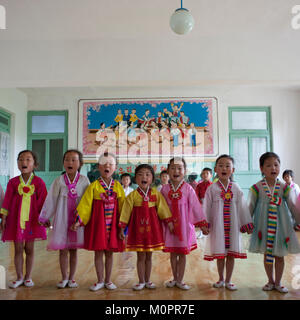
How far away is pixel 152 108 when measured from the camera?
796cm

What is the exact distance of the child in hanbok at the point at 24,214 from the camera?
2.76m

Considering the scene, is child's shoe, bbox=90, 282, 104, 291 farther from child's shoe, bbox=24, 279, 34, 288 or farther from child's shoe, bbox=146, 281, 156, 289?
child's shoe, bbox=24, 279, 34, 288

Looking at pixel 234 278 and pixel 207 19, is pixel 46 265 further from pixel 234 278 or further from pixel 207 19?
pixel 207 19

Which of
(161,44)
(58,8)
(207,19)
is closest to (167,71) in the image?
(161,44)

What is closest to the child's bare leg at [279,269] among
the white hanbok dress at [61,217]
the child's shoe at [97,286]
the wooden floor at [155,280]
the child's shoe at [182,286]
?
the wooden floor at [155,280]

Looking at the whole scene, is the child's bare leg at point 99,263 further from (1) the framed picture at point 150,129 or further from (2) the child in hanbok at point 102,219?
(1) the framed picture at point 150,129

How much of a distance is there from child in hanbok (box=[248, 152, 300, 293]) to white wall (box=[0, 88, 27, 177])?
20.6 feet

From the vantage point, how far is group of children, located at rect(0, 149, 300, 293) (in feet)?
8.54

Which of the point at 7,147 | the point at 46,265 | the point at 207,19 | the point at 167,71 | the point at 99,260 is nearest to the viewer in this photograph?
the point at 99,260

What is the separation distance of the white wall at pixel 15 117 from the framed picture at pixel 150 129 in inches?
56.8

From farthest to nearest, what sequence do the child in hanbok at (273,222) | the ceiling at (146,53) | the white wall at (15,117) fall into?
the white wall at (15,117)
the ceiling at (146,53)
the child in hanbok at (273,222)

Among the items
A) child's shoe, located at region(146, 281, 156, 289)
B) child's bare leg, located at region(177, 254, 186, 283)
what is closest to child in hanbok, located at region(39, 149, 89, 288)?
child's shoe, located at region(146, 281, 156, 289)

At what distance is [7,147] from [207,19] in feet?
17.8

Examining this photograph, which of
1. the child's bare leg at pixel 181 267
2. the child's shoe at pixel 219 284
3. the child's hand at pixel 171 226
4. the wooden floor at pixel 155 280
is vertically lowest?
the wooden floor at pixel 155 280
